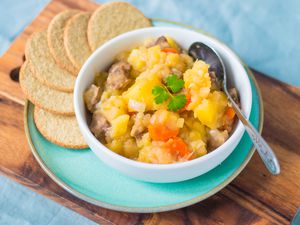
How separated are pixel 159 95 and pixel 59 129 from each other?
2.80ft

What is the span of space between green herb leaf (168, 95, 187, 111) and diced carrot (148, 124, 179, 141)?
0.14 metres

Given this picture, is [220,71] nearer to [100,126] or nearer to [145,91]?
[145,91]

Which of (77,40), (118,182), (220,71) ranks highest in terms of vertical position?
(220,71)

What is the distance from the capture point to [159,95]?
3.00 metres

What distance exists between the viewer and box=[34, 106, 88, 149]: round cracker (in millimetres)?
3314

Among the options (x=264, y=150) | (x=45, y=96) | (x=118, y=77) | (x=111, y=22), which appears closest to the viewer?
(x=264, y=150)

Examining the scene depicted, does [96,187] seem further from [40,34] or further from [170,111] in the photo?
[40,34]

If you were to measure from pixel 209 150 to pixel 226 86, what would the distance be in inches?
22.5

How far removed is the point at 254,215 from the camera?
314 centimetres

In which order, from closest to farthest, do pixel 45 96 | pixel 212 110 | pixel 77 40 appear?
pixel 212 110 → pixel 45 96 → pixel 77 40

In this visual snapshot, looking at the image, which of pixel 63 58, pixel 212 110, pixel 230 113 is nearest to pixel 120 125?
pixel 212 110

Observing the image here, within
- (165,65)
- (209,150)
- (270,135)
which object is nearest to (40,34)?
Answer: (165,65)

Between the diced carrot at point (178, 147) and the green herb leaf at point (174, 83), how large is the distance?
344 millimetres

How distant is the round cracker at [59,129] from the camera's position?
3314 mm
